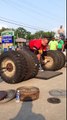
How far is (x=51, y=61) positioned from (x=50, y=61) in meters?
0.05

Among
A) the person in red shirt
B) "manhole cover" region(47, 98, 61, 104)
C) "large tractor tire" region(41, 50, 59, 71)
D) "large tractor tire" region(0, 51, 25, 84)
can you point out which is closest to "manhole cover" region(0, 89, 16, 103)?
"manhole cover" region(47, 98, 61, 104)

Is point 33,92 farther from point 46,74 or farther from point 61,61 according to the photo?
point 61,61

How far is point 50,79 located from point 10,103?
108 inches

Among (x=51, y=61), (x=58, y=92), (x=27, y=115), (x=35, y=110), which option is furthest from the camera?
(x=51, y=61)

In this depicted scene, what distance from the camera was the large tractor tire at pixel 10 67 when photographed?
22.4 feet

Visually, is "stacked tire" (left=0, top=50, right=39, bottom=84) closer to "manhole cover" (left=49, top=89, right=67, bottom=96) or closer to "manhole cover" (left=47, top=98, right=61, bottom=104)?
"manhole cover" (left=49, top=89, right=67, bottom=96)

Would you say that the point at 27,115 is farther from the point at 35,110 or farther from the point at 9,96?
the point at 9,96

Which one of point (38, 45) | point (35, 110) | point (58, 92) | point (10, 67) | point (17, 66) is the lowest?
point (58, 92)

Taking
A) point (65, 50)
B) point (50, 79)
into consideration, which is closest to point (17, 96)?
point (50, 79)

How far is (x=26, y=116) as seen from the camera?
168 inches

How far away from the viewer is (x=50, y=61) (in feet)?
31.9

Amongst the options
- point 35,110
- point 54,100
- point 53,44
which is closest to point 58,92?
point 54,100

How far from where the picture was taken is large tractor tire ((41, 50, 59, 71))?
31.3 ft

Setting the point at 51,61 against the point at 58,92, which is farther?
the point at 51,61
